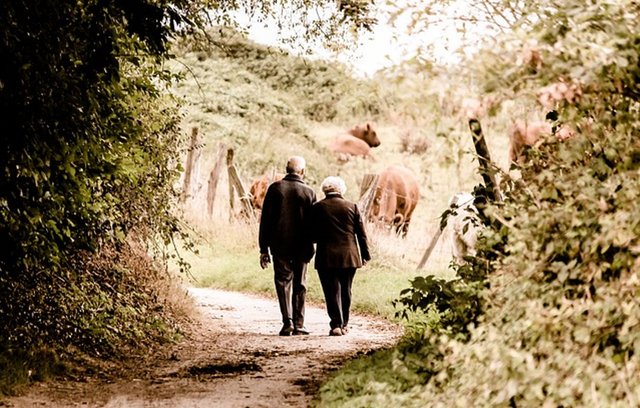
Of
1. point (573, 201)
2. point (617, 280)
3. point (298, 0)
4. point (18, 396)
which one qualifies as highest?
point (298, 0)

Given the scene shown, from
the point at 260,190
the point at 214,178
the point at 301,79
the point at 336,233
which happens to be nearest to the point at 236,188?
the point at 214,178

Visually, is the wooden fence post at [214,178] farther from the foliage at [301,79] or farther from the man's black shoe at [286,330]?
the foliage at [301,79]

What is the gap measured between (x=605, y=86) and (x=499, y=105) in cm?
53

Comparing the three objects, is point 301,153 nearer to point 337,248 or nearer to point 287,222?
point 287,222

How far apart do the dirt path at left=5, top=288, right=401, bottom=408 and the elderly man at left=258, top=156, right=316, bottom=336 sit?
0.47 metres

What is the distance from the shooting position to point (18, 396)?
283 inches

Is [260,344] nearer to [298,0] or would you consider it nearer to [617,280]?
[298,0]

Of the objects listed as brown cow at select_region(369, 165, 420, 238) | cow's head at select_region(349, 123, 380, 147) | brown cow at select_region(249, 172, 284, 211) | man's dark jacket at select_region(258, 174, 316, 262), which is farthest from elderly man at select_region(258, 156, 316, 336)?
cow's head at select_region(349, 123, 380, 147)

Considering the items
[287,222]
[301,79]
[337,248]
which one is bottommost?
[337,248]

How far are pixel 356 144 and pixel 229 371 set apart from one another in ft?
89.2

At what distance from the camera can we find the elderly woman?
10.8 metres

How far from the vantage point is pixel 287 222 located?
1101 centimetres

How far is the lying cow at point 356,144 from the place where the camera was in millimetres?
34969

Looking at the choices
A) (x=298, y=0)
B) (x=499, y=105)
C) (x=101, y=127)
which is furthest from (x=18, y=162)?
(x=298, y=0)
